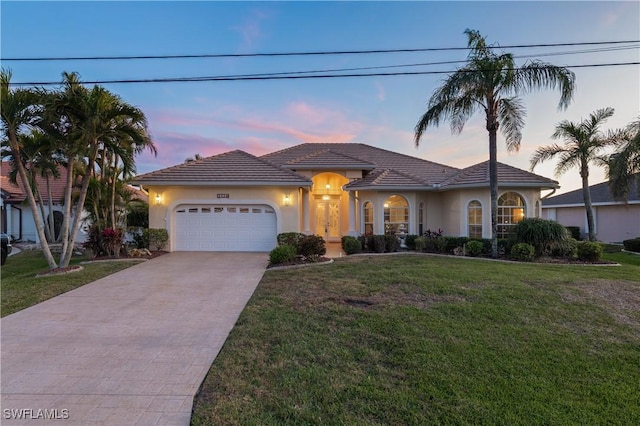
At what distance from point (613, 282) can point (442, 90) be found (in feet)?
27.2

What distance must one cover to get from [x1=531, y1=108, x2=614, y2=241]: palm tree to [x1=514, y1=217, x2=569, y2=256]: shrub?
903cm

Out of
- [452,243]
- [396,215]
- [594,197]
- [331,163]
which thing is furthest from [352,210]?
[594,197]

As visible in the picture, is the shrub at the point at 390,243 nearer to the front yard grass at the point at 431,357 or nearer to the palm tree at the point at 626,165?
the front yard grass at the point at 431,357

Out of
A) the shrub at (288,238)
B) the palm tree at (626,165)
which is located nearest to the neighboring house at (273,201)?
the shrub at (288,238)

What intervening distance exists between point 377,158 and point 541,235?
37.1 feet

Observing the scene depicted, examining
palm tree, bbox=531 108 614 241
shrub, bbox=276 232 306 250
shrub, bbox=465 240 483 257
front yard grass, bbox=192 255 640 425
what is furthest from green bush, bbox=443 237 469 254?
palm tree, bbox=531 108 614 241

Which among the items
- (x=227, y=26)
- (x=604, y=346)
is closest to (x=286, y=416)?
(x=604, y=346)

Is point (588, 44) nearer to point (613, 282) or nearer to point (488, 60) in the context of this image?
point (488, 60)

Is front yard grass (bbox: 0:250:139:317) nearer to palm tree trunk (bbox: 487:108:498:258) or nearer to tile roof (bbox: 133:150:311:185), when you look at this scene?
tile roof (bbox: 133:150:311:185)

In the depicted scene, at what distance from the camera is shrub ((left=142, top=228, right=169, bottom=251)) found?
539 inches

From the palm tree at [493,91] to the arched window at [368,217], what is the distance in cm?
449

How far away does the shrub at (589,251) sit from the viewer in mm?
11156

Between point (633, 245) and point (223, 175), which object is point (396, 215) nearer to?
point (223, 175)

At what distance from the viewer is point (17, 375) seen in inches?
145
